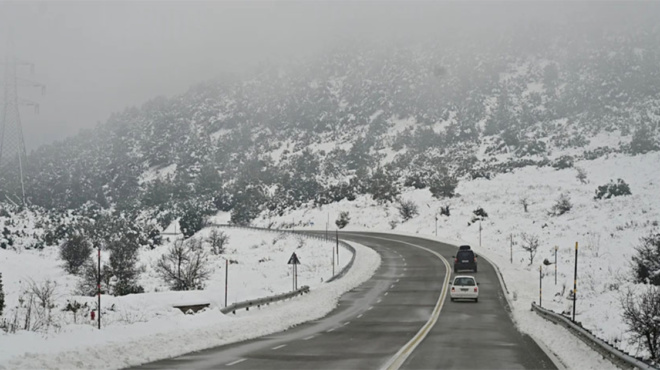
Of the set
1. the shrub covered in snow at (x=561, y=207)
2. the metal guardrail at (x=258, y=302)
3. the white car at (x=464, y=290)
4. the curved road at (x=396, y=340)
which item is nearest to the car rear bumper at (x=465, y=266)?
the curved road at (x=396, y=340)

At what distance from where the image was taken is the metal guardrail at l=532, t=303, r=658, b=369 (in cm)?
1366

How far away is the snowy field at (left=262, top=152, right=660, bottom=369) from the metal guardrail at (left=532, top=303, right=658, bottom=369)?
13.7 inches

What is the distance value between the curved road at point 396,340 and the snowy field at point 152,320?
786 millimetres

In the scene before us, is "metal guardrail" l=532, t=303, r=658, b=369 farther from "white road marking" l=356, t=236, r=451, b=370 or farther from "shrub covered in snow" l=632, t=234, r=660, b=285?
"shrub covered in snow" l=632, t=234, r=660, b=285

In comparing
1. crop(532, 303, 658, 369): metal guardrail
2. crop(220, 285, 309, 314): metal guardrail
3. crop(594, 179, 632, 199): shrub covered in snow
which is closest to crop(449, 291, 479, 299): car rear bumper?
crop(220, 285, 309, 314): metal guardrail

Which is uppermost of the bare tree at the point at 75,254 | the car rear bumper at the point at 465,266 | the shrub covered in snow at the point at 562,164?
the shrub covered in snow at the point at 562,164

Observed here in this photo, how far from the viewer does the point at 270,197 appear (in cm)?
17412

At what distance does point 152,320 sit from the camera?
21531 mm

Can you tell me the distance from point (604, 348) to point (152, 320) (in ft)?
42.6

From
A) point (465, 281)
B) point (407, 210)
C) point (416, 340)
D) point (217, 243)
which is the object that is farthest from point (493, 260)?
Result: point (407, 210)

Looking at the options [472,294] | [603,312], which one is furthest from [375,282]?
[603,312]

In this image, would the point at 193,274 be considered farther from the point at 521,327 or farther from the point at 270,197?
the point at 270,197

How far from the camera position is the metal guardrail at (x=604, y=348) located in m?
13.7

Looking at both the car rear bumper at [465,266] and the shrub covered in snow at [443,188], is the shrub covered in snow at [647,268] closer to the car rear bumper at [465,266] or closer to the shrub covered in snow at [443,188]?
the car rear bumper at [465,266]
